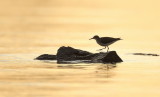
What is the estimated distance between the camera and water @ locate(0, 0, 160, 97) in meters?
21.5

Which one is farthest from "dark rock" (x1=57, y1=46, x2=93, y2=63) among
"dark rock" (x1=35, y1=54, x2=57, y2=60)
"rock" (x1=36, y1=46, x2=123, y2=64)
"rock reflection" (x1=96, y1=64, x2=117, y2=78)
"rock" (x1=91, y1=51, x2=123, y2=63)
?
"rock reflection" (x1=96, y1=64, x2=117, y2=78)

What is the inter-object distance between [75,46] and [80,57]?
5.36m

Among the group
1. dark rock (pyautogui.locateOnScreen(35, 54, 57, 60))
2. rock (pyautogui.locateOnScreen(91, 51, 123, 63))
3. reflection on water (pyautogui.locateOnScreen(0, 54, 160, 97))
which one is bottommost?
reflection on water (pyautogui.locateOnScreen(0, 54, 160, 97))

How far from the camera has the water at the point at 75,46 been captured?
70.4 ft

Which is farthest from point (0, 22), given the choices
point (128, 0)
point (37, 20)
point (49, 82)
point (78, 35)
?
point (128, 0)

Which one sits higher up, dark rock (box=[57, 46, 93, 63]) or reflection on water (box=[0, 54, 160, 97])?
dark rock (box=[57, 46, 93, 63])

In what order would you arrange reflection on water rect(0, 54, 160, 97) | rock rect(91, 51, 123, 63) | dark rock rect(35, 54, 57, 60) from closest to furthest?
1. reflection on water rect(0, 54, 160, 97)
2. rock rect(91, 51, 123, 63)
3. dark rock rect(35, 54, 57, 60)

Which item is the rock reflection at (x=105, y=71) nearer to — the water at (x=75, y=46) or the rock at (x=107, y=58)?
the water at (x=75, y=46)

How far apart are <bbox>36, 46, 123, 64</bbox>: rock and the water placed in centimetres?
41

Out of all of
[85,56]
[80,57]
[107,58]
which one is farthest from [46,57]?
[107,58]

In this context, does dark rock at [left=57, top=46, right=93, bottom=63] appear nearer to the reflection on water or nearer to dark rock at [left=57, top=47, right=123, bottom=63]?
dark rock at [left=57, top=47, right=123, bottom=63]

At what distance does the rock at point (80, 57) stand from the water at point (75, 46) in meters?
0.41

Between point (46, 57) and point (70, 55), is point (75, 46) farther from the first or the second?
point (46, 57)

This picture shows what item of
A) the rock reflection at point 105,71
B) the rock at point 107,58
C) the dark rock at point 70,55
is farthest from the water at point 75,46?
the dark rock at point 70,55
